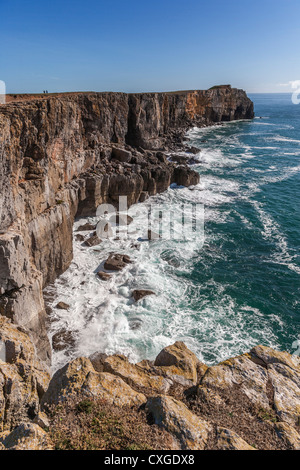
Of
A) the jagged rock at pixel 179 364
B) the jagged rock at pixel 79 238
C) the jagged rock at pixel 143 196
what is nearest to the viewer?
the jagged rock at pixel 179 364

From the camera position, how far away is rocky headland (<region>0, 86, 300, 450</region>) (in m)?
8.42

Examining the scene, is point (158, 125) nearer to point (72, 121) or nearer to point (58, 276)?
point (72, 121)

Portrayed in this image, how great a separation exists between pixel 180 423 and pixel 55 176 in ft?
78.7

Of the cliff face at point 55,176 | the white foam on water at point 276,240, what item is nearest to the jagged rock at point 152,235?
the cliff face at point 55,176

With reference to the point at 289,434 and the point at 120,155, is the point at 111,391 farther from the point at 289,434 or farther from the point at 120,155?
the point at 120,155

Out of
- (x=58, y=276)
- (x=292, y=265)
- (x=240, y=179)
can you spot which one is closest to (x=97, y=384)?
(x=58, y=276)

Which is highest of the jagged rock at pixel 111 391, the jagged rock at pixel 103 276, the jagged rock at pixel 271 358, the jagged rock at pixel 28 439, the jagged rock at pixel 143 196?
the jagged rock at pixel 143 196

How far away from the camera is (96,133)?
131 feet

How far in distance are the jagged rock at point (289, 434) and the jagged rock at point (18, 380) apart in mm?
8436

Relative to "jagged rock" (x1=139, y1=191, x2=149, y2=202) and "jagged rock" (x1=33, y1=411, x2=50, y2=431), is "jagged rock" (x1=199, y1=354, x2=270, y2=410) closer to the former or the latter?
"jagged rock" (x1=33, y1=411, x2=50, y2=431)

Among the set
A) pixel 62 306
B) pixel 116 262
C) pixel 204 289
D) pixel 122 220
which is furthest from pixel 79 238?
pixel 204 289

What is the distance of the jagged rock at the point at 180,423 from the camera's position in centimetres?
807

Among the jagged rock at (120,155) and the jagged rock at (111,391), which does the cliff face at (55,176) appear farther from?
the jagged rock at (111,391)
